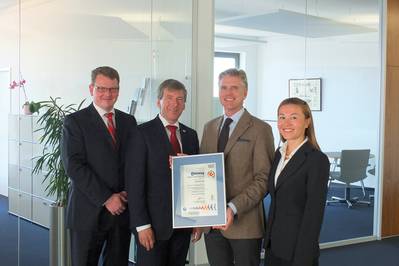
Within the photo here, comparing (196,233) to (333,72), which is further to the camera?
(333,72)

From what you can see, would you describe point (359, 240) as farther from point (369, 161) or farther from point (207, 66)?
point (207, 66)

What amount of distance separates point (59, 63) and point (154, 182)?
6.94 ft

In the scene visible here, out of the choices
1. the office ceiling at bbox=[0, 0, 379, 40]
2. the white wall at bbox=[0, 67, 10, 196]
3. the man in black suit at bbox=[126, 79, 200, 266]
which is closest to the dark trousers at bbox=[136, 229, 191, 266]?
the man in black suit at bbox=[126, 79, 200, 266]

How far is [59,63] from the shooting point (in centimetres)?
410

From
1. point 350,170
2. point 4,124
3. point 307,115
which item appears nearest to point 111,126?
point 307,115

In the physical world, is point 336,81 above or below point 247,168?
above

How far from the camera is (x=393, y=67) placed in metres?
5.68

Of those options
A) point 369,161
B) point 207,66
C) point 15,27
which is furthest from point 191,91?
point 369,161

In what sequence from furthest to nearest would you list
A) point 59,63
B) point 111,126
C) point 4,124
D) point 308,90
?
point 308,90 < point 59,63 < point 4,124 < point 111,126

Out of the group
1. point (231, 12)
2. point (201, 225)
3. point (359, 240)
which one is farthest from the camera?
point (359, 240)

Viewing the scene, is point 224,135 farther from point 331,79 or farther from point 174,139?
point 331,79

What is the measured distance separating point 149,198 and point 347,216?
390 cm

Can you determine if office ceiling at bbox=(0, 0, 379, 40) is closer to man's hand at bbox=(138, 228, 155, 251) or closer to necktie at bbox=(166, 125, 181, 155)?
necktie at bbox=(166, 125, 181, 155)

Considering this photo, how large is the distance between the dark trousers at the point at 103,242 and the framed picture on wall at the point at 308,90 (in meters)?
2.94
